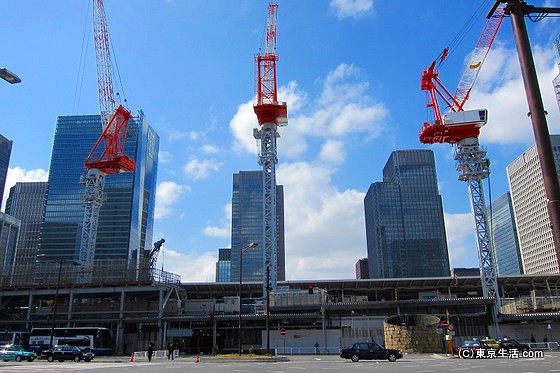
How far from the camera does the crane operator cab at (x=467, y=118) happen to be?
249 ft

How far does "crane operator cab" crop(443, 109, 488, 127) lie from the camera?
249 ft

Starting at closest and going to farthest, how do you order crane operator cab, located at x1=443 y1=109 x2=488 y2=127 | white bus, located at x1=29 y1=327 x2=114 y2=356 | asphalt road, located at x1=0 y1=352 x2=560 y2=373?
asphalt road, located at x1=0 y1=352 x2=560 y2=373
white bus, located at x1=29 y1=327 x2=114 y2=356
crane operator cab, located at x1=443 y1=109 x2=488 y2=127

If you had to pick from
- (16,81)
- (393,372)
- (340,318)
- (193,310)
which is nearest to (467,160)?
(340,318)

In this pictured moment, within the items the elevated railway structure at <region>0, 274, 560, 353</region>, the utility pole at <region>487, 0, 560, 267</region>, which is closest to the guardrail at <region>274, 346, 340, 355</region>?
the elevated railway structure at <region>0, 274, 560, 353</region>

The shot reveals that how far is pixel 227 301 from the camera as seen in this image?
70.8 metres

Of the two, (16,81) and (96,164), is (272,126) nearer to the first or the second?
(96,164)

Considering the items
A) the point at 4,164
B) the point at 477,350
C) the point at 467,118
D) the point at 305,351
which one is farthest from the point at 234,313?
the point at 4,164

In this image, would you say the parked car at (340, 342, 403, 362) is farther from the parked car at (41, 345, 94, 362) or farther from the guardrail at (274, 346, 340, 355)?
the parked car at (41, 345, 94, 362)

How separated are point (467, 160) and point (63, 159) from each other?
175m

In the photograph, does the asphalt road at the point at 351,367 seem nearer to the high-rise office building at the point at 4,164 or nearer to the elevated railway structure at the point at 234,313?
the elevated railway structure at the point at 234,313

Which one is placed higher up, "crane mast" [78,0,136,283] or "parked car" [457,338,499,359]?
"crane mast" [78,0,136,283]

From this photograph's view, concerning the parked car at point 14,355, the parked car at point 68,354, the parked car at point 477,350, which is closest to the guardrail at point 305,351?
the parked car at point 477,350

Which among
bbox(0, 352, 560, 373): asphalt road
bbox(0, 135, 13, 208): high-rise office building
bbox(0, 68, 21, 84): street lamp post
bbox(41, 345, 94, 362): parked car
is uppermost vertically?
bbox(0, 135, 13, 208): high-rise office building

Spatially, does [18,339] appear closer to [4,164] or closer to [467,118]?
[467,118]
